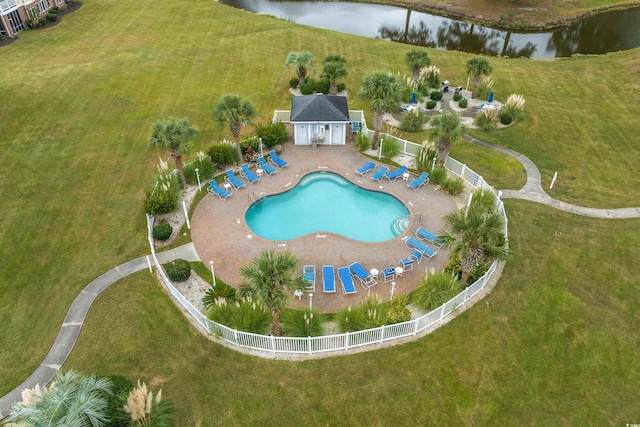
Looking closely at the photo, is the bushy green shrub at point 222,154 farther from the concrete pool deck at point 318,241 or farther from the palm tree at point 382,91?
the palm tree at point 382,91

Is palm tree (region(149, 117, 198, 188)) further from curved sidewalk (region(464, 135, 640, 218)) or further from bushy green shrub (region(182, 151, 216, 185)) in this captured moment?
curved sidewalk (region(464, 135, 640, 218))

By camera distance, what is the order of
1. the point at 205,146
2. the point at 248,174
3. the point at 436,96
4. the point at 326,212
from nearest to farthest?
1. the point at 326,212
2. the point at 248,174
3. the point at 205,146
4. the point at 436,96

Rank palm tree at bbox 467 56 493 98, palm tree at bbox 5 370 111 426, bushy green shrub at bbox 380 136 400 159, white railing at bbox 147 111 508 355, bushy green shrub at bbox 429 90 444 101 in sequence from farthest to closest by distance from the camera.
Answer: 1. bushy green shrub at bbox 429 90 444 101
2. palm tree at bbox 467 56 493 98
3. bushy green shrub at bbox 380 136 400 159
4. white railing at bbox 147 111 508 355
5. palm tree at bbox 5 370 111 426

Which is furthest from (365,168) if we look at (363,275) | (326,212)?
(363,275)

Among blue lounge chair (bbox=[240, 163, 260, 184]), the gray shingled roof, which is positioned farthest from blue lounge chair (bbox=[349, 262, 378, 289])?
the gray shingled roof

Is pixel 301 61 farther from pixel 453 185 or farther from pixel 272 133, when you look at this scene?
pixel 453 185
